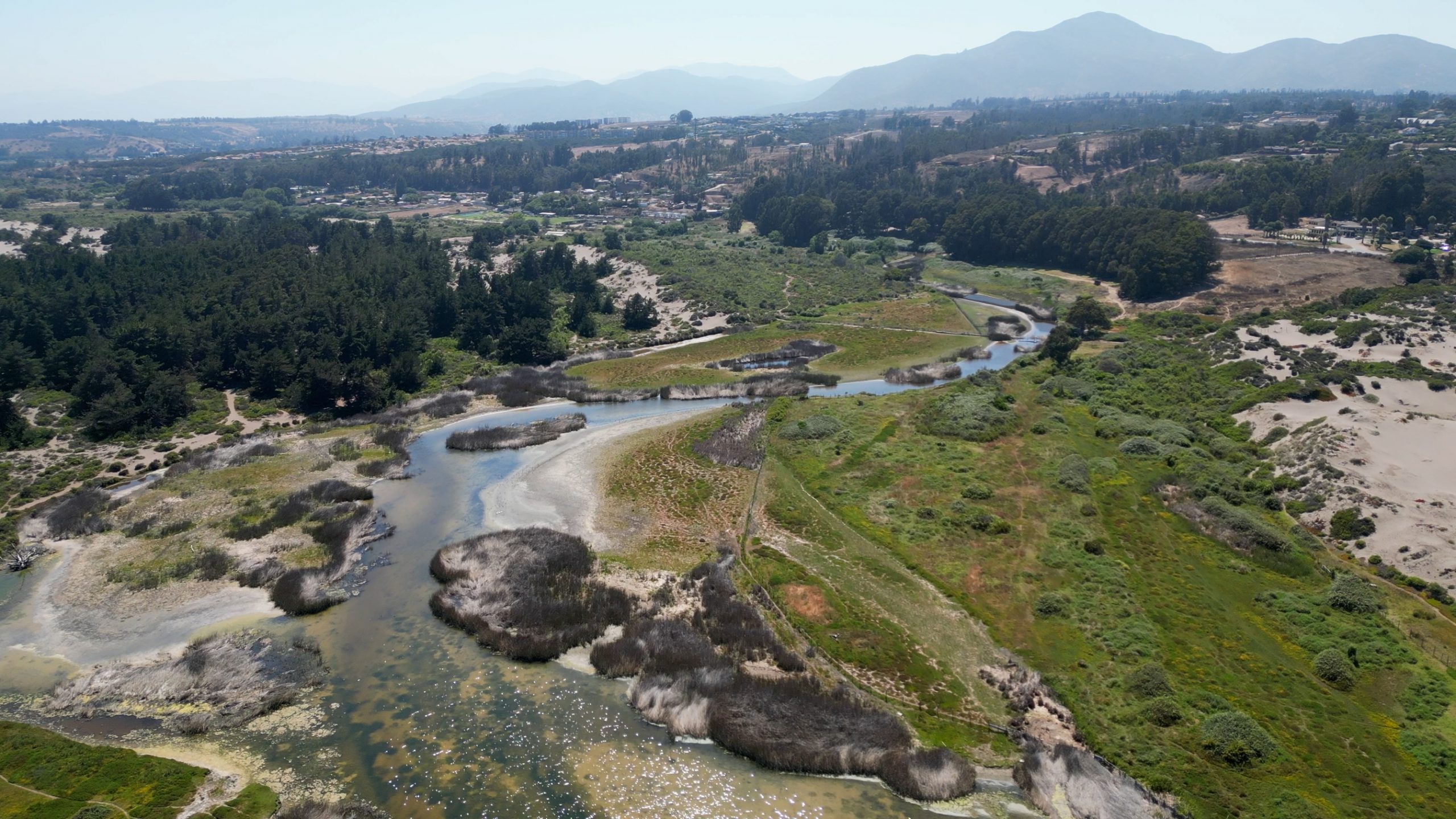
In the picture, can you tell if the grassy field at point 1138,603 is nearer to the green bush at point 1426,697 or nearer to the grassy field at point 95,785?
the green bush at point 1426,697

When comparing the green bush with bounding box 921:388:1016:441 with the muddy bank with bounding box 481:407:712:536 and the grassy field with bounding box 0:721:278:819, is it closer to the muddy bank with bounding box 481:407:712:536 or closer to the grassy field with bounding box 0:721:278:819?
the muddy bank with bounding box 481:407:712:536

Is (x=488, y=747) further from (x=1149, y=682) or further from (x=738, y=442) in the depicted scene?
(x=738, y=442)

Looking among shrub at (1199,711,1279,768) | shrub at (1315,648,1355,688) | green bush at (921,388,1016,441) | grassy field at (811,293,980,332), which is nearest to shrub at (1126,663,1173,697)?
shrub at (1199,711,1279,768)

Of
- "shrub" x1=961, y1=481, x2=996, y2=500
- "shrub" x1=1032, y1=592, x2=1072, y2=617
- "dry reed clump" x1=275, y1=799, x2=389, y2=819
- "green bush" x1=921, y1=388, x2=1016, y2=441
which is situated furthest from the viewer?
"green bush" x1=921, y1=388, x2=1016, y2=441

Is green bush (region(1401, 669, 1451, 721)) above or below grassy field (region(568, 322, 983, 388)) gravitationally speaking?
below

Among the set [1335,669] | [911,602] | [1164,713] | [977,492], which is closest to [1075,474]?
[977,492]

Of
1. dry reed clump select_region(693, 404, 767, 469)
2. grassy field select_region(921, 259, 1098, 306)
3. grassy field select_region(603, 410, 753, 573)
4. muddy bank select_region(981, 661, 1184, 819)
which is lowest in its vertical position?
muddy bank select_region(981, 661, 1184, 819)

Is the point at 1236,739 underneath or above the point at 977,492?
underneath
